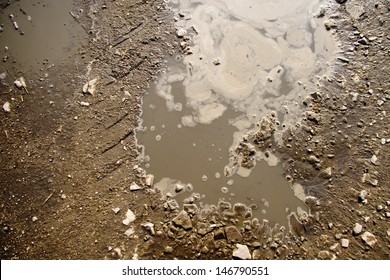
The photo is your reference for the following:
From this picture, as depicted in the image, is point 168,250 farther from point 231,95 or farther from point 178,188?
point 231,95

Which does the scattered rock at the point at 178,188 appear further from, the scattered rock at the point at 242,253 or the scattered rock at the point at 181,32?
the scattered rock at the point at 181,32

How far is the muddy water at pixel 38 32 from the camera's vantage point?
9.44ft

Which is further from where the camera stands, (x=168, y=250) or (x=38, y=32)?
(x=38, y=32)

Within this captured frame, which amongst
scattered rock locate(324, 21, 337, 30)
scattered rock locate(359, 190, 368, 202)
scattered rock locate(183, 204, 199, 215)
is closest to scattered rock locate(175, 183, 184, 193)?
scattered rock locate(183, 204, 199, 215)

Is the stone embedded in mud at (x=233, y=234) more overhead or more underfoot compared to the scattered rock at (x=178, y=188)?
more underfoot

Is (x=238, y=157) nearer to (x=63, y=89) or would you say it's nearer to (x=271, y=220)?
(x=271, y=220)

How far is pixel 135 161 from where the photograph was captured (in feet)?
8.21

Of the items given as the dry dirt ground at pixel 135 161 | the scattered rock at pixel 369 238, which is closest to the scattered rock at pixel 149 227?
the dry dirt ground at pixel 135 161

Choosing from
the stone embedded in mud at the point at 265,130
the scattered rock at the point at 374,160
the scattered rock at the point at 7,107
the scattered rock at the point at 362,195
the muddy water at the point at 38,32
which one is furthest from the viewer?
the muddy water at the point at 38,32

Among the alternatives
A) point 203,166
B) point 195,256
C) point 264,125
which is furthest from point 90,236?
point 264,125

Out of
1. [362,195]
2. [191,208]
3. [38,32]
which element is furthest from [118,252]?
[38,32]

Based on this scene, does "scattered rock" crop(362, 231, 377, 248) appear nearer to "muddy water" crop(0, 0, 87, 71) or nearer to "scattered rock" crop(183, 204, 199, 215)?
"scattered rock" crop(183, 204, 199, 215)

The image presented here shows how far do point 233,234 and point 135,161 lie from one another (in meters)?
0.89

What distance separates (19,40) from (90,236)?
6.20 ft
